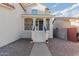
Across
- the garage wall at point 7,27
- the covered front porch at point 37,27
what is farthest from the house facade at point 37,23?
the garage wall at point 7,27

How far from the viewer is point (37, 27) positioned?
615 inches

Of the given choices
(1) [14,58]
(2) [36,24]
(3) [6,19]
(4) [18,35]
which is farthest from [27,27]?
(1) [14,58]

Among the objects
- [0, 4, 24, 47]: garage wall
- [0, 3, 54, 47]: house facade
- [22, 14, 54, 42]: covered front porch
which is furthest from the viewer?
[22, 14, 54, 42]: covered front porch

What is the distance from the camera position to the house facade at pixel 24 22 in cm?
1083

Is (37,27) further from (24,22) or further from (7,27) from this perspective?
(7,27)

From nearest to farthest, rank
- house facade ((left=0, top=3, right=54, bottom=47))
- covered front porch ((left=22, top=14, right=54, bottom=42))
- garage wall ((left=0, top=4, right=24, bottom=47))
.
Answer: garage wall ((left=0, top=4, right=24, bottom=47))
house facade ((left=0, top=3, right=54, bottom=47))
covered front porch ((left=22, top=14, right=54, bottom=42))

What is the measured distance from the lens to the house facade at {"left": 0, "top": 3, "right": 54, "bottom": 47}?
426 inches

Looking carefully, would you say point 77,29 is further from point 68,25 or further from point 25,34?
point 25,34

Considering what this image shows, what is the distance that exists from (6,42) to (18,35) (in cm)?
241

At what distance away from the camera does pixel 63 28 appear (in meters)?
17.0

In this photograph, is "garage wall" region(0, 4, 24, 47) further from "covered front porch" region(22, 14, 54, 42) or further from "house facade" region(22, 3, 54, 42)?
"house facade" region(22, 3, 54, 42)

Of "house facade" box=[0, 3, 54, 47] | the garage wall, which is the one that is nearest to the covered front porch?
"house facade" box=[0, 3, 54, 47]

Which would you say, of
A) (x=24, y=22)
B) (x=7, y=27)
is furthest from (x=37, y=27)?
(x=7, y=27)

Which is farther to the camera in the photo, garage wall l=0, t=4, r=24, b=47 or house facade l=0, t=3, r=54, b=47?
house facade l=0, t=3, r=54, b=47
